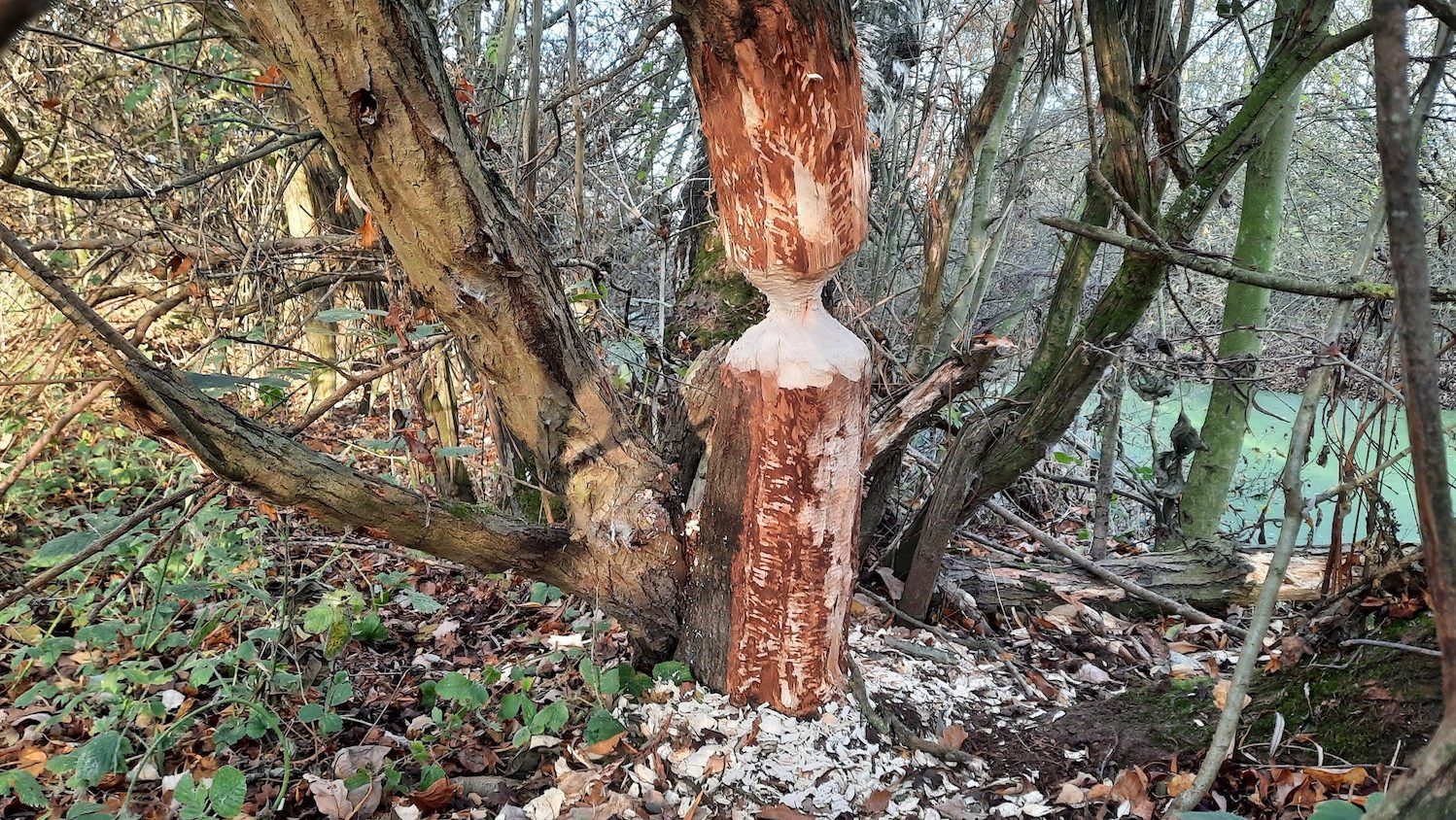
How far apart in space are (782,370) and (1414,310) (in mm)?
1294

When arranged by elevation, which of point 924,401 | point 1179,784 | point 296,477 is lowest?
point 1179,784

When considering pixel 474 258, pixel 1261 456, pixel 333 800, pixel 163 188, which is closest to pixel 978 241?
pixel 474 258

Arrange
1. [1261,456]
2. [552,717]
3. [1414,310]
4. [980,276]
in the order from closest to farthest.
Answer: [1414,310] < [552,717] < [980,276] < [1261,456]

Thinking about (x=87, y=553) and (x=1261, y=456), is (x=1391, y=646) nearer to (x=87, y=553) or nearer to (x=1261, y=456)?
(x=87, y=553)

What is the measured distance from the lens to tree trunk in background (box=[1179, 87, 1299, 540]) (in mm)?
3361

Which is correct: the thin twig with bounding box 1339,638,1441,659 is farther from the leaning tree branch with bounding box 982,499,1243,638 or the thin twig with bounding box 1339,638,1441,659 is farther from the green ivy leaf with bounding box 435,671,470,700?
the green ivy leaf with bounding box 435,671,470,700

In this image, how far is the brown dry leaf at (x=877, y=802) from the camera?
190 cm

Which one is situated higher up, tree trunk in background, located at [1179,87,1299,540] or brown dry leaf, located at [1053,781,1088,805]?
tree trunk in background, located at [1179,87,1299,540]

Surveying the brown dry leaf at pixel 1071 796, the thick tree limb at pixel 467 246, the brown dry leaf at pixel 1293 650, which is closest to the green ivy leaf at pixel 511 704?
the thick tree limb at pixel 467 246

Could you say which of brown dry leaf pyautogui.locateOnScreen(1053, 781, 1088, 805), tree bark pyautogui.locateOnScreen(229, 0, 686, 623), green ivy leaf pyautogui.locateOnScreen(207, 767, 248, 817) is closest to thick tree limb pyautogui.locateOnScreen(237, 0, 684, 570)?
tree bark pyautogui.locateOnScreen(229, 0, 686, 623)

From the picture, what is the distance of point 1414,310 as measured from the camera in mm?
605

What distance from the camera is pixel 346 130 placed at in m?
1.61

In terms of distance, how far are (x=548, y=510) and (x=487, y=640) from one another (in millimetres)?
965

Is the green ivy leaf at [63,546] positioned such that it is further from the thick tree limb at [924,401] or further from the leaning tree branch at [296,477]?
the thick tree limb at [924,401]
